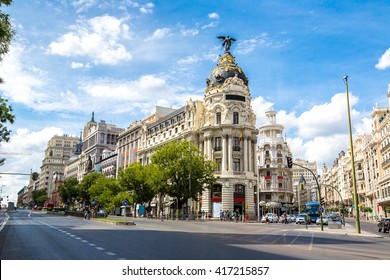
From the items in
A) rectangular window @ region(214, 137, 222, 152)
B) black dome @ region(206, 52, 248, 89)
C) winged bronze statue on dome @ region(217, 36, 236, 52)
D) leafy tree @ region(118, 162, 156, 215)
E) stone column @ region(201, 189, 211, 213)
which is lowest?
stone column @ region(201, 189, 211, 213)

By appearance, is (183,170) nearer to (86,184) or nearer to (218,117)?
(218,117)

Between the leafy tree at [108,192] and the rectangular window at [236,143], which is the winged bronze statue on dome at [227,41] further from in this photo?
the leafy tree at [108,192]

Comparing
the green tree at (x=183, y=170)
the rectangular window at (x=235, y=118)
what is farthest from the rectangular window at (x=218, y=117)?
the green tree at (x=183, y=170)

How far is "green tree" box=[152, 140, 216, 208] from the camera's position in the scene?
56.2 meters

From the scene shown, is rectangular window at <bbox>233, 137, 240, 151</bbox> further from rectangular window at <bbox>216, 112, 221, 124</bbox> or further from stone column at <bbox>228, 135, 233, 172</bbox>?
rectangular window at <bbox>216, 112, 221, 124</bbox>

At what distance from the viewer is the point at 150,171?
195 ft

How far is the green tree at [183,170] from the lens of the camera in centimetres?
5625

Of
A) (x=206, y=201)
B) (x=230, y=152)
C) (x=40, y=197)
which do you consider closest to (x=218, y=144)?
(x=230, y=152)

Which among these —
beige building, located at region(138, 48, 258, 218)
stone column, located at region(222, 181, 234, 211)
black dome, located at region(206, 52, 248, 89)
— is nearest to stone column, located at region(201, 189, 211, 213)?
beige building, located at region(138, 48, 258, 218)
